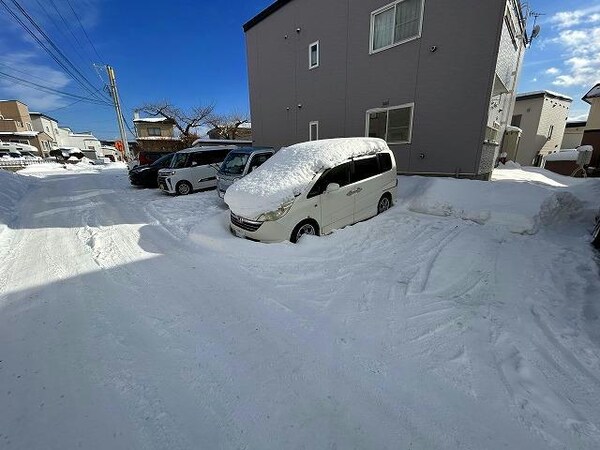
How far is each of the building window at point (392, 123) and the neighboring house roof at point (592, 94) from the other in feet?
53.0

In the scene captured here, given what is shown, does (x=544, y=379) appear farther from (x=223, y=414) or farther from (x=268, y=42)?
(x=268, y=42)

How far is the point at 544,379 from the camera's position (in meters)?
2.09

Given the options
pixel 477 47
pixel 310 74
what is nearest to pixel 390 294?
pixel 477 47

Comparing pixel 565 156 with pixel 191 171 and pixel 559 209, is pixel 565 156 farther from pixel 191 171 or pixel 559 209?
pixel 191 171

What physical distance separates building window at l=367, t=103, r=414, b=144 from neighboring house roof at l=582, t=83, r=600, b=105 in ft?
53.0

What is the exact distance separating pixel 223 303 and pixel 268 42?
15.0 m

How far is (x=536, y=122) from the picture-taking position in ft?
62.7

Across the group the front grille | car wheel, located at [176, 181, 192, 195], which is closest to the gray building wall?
car wheel, located at [176, 181, 192, 195]

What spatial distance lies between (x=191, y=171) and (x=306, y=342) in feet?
29.4

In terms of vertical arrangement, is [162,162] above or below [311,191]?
above

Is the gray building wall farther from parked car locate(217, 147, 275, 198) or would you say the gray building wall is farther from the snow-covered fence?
the snow-covered fence

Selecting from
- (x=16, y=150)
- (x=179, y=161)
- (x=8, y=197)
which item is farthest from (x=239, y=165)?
(x=16, y=150)

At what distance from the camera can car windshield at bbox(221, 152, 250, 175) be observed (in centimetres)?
799

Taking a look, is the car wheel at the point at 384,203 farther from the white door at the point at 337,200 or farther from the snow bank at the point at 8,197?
the snow bank at the point at 8,197
